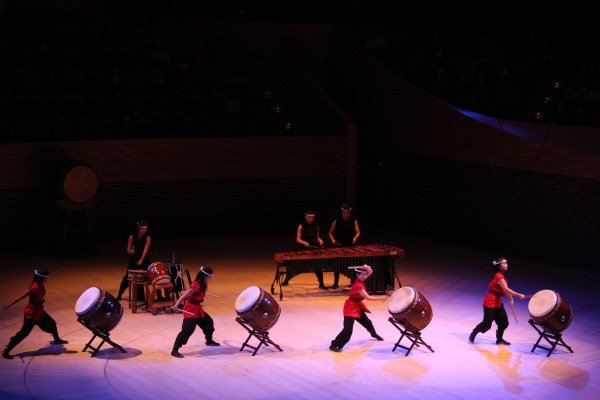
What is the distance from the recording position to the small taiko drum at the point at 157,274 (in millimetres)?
16125

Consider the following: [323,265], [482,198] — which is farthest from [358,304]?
[482,198]

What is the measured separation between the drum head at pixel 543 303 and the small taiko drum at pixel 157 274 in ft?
19.9

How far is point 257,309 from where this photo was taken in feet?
45.5

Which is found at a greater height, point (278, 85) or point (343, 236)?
point (278, 85)

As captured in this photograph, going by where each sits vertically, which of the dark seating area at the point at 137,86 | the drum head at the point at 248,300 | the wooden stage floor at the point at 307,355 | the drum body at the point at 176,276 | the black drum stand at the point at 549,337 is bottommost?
the wooden stage floor at the point at 307,355

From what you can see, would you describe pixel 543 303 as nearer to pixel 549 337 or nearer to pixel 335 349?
pixel 549 337

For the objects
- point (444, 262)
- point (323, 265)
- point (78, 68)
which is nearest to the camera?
point (323, 265)

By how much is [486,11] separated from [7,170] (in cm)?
1477

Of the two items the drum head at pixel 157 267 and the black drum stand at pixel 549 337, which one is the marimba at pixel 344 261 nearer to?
the drum head at pixel 157 267

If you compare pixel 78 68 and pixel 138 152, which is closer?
pixel 138 152

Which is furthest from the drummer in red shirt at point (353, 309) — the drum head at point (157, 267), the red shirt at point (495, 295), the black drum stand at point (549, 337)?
the drum head at point (157, 267)

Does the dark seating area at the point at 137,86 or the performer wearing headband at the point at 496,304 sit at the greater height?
the dark seating area at the point at 137,86

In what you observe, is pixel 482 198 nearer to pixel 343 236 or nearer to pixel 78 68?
pixel 343 236

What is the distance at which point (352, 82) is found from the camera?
1037 inches
